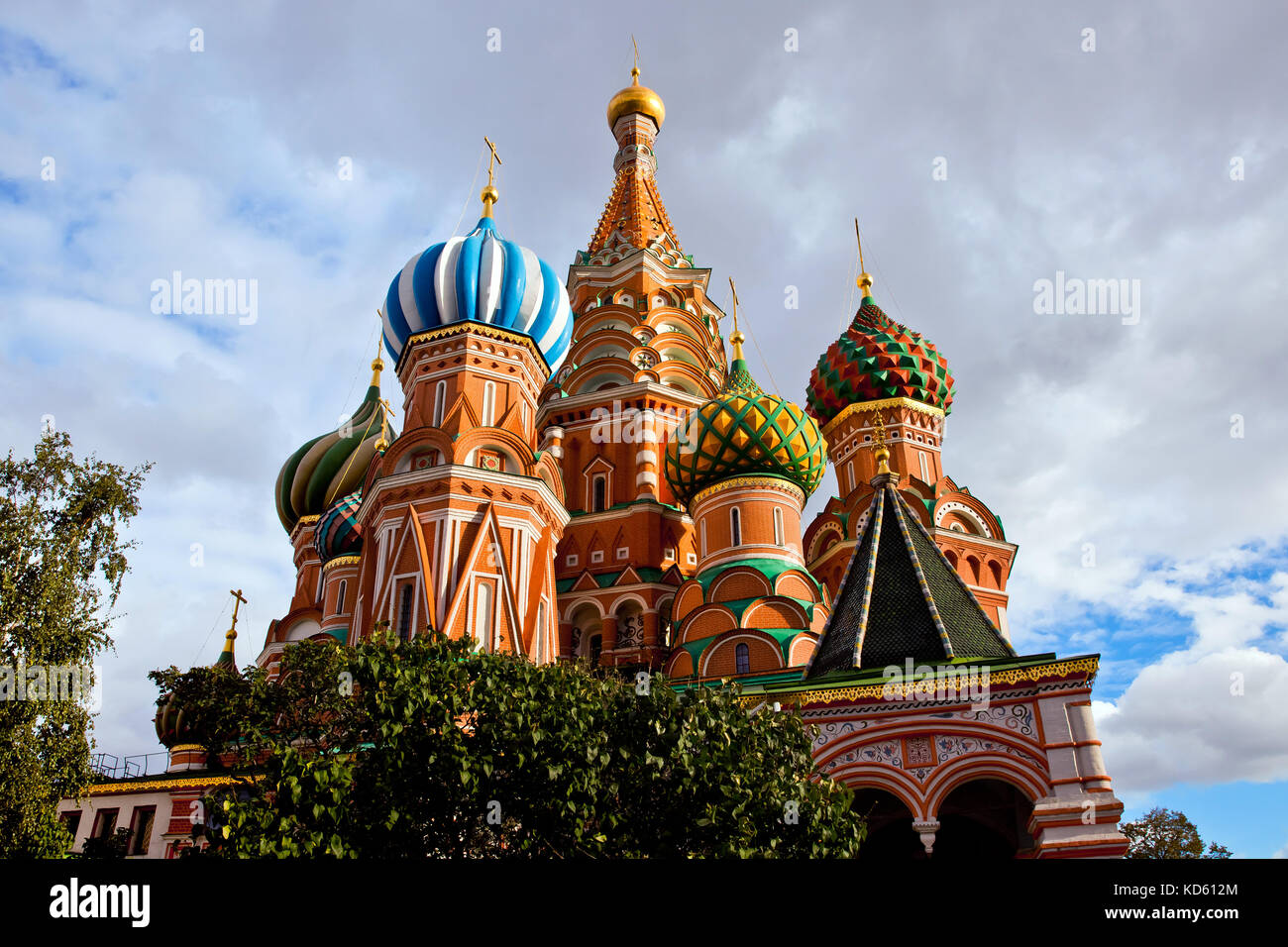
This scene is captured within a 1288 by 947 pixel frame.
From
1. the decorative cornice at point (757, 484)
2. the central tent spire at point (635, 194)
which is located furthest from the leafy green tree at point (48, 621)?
the central tent spire at point (635, 194)

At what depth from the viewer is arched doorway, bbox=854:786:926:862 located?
12539mm

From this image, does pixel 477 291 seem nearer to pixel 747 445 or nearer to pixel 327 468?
pixel 747 445

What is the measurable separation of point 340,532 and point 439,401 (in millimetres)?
8154

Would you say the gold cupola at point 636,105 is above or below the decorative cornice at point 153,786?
above

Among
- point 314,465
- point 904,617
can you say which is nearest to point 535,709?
point 904,617

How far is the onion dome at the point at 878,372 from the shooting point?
91.9 ft

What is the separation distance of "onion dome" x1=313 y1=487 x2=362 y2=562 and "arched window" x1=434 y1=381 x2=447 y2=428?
23.4 ft

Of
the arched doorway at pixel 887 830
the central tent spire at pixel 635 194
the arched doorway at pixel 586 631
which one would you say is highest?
the central tent spire at pixel 635 194

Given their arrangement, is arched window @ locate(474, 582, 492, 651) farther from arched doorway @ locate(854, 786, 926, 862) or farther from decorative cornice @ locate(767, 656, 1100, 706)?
arched doorway @ locate(854, 786, 926, 862)

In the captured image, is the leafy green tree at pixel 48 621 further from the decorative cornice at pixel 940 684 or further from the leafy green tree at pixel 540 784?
the decorative cornice at pixel 940 684

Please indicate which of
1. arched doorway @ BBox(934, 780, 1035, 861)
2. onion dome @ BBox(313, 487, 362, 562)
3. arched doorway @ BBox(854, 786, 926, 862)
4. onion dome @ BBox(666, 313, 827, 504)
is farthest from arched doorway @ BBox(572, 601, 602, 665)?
arched doorway @ BBox(934, 780, 1035, 861)

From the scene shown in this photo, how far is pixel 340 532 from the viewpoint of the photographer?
27.8 meters

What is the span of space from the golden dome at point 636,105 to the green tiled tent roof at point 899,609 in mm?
28176
